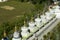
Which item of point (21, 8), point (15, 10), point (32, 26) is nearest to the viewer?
point (32, 26)

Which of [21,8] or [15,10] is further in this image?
[21,8]

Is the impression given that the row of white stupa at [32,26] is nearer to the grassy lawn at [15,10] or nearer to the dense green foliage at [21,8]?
the dense green foliage at [21,8]

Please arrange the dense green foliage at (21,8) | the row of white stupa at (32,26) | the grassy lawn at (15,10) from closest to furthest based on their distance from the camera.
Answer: the row of white stupa at (32,26)
the dense green foliage at (21,8)
the grassy lawn at (15,10)

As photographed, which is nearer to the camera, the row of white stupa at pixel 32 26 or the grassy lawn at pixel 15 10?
the row of white stupa at pixel 32 26

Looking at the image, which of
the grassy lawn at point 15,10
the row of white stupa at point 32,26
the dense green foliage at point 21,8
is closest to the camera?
the row of white stupa at point 32,26

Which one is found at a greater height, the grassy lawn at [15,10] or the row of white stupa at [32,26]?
the row of white stupa at [32,26]

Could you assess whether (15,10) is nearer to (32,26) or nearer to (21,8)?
(21,8)

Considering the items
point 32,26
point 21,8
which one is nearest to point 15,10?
point 21,8

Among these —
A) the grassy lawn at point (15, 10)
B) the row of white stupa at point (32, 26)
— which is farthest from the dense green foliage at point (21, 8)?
the row of white stupa at point (32, 26)
